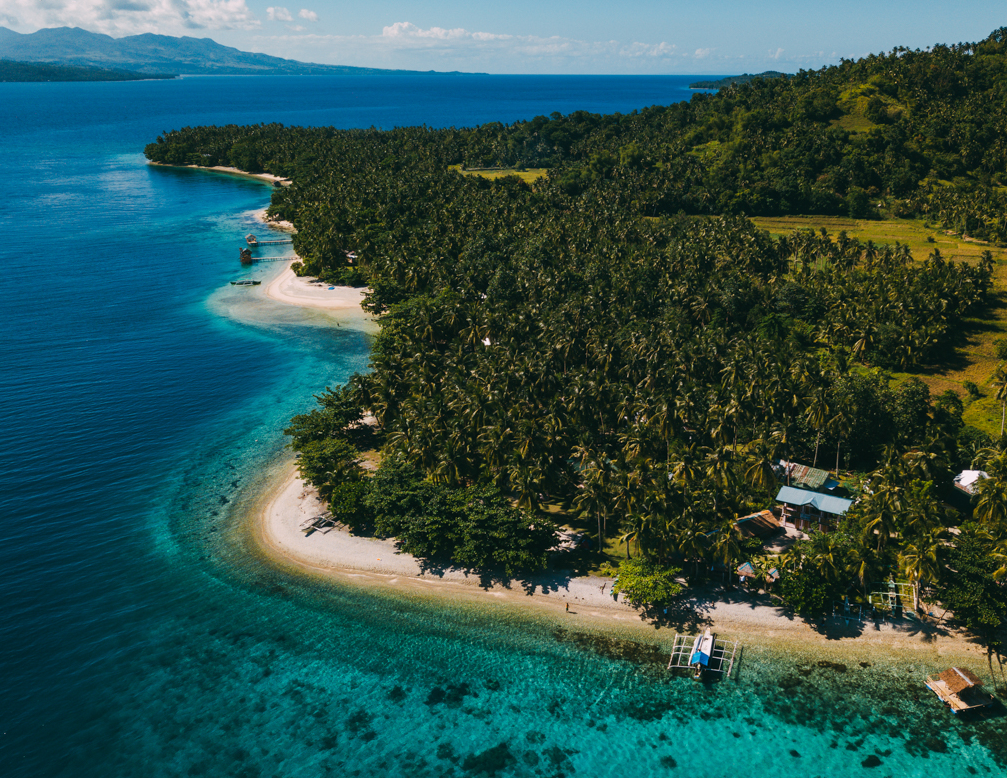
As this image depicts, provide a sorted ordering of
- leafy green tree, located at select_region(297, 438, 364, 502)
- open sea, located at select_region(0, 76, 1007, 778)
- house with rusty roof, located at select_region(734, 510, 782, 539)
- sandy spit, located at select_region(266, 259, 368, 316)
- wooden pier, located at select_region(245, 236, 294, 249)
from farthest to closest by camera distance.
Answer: wooden pier, located at select_region(245, 236, 294, 249) < sandy spit, located at select_region(266, 259, 368, 316) < leafy green tree, located at select_region(297, 438, 364, 502) < house with rusty roof, located at select_region(734, 510, 782, 539) < open sea, located at select_region(0, 76, 1007, 778)

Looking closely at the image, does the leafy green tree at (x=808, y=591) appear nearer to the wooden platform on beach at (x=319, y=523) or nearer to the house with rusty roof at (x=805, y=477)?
the house with rusty roof at (x=805, y=477)

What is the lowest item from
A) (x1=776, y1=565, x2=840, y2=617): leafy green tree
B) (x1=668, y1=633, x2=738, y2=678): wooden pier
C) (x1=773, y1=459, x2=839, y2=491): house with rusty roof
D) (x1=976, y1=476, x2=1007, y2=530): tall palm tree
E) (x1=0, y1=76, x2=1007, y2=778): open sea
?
(x1=0, y1=76, x2=1007, y2=778): open sea

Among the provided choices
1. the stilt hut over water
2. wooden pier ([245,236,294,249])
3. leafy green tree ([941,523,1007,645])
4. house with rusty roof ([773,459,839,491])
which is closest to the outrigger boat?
the stilt hut over water

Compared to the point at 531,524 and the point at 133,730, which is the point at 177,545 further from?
→ the point at 531,524

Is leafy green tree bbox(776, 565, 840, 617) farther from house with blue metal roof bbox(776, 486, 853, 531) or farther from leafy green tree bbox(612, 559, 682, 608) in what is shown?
house with blue metal roof bbox(776, 486, 853, 531)

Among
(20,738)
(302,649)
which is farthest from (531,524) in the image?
(20,738)

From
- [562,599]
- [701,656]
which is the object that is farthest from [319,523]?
[701,656]
